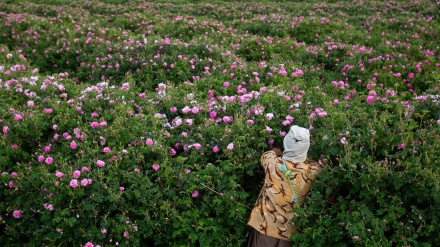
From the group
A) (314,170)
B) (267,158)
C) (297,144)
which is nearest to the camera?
(297,144)

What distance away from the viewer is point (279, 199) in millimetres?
3982

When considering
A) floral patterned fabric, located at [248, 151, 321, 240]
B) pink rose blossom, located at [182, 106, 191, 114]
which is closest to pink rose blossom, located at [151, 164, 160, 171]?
pink rose blossom, located at [182, 106, 191, 114]

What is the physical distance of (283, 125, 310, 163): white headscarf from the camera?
3897 mm

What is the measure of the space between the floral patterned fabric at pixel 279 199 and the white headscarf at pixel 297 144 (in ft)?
0.21

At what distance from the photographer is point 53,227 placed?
13.7ft

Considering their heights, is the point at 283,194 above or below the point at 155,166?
above

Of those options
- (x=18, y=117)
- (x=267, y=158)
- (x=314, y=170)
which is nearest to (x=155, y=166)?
(x=267, y=158)

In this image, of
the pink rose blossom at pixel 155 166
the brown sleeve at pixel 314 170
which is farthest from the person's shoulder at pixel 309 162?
the pink rose blossom at pixel 155 166

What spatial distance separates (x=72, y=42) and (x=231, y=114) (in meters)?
6.84

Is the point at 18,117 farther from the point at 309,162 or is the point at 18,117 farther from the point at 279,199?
the point at 309,162

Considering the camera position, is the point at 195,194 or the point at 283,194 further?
the point at 195,194

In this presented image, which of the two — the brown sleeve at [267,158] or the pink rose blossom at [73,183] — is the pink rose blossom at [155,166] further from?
the brown sleeve at [267,158]

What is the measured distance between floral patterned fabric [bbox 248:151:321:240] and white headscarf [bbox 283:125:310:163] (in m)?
0.06

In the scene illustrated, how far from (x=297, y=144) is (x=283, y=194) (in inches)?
20.4
